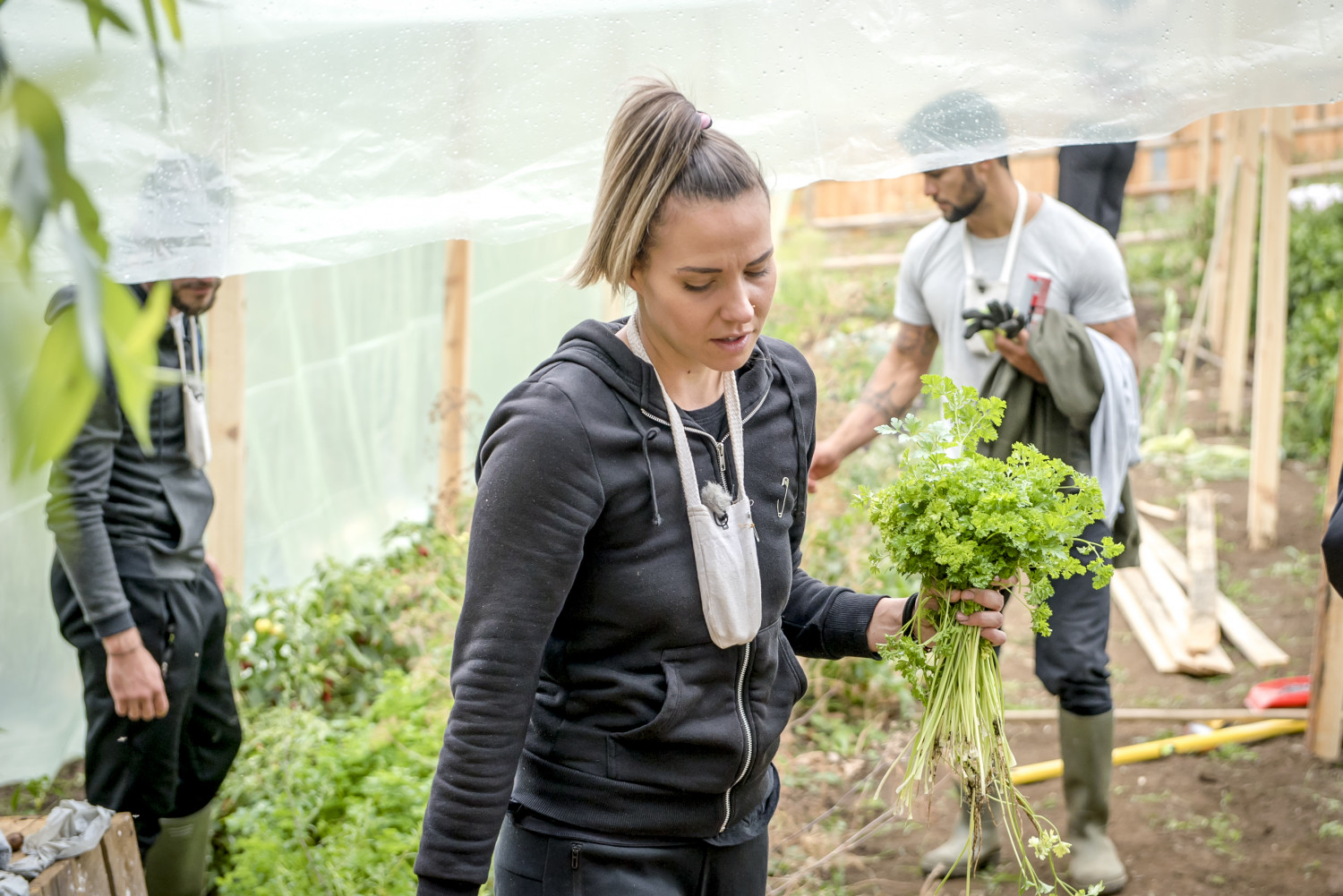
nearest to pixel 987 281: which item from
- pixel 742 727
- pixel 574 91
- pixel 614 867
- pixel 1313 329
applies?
pixel 574 91

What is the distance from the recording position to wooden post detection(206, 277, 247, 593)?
182 inches

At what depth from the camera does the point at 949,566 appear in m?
1.94

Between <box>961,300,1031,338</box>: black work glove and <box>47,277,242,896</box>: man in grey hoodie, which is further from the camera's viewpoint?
<box>961,300,1031,338</box>: black work glove

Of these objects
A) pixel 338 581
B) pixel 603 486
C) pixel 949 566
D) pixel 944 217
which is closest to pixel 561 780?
pixel 603 486

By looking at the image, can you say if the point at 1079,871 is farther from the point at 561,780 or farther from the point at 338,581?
the point at 338,581

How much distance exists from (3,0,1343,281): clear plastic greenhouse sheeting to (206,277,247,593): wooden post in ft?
6.94

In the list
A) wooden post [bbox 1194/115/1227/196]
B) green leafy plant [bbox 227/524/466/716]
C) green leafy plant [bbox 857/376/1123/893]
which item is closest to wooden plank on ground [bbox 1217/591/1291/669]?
green leafy plant [bbox 227/524/466/716]

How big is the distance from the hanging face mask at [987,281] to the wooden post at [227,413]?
2.72m

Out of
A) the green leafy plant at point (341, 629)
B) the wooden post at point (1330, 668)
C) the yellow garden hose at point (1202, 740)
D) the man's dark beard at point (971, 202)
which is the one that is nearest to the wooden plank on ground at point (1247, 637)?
the yellow garden hose at point (1202, 740)

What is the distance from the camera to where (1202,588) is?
6.08 m

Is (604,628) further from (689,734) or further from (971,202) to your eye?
(971,202)

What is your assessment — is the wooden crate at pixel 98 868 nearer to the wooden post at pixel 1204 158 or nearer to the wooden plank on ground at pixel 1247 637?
the wooden plank on ground at pixel 1247 637

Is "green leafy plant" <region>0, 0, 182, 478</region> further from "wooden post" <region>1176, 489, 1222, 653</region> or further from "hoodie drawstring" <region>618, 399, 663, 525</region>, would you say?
"wooden post" <region>1176, 489, 1222, 653</region>

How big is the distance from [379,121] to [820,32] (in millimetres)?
978
